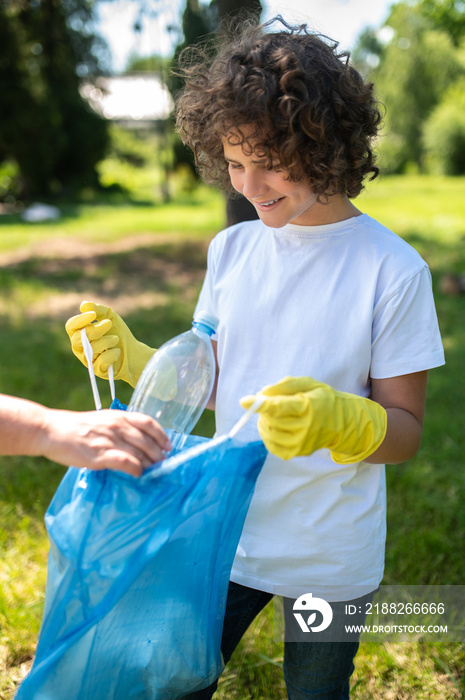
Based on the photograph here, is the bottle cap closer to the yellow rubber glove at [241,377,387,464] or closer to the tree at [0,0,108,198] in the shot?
the yellow rubber glove at [241,377,387,464]

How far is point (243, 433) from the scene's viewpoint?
1.36m

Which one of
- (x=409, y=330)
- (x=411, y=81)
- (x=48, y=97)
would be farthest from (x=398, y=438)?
(x=411, y=81)

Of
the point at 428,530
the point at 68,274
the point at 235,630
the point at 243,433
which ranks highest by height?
the point at 243,433

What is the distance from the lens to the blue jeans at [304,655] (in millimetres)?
1385

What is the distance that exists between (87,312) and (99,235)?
9857 mm

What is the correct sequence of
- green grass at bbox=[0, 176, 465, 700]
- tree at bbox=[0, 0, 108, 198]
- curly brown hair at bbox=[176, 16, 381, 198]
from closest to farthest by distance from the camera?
1. curly brown hair at bbox=[176, 16, 381, 198]
2. green grass at bbox=[0, 176, 465, 700]
3. tree at bbox=[0, 0, 108, 198]

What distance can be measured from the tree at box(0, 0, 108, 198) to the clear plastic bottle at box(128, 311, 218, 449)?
8038 millimetres

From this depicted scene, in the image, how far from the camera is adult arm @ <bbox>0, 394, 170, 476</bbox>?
98 cm

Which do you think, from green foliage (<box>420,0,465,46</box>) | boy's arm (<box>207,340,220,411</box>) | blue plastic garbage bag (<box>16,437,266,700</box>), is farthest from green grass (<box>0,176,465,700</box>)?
green foliage (<box>420,0,465,46</box>)

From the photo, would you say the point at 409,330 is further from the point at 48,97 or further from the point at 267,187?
the point at 48,97

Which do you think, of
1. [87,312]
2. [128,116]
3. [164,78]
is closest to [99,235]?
[164,78]

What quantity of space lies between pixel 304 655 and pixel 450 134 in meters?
27.4

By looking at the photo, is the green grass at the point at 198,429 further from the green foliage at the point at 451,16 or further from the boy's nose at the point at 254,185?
the green foliage at the point at 451,16

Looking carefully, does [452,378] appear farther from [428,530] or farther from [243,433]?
[243,433]
